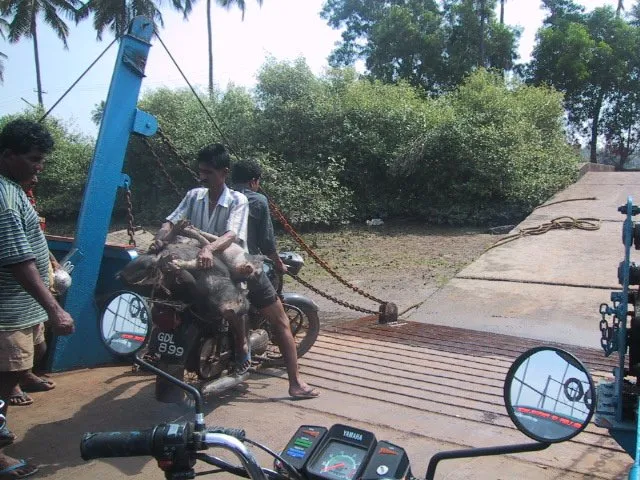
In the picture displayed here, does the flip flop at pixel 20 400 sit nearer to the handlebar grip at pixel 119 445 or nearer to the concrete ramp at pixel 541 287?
the handlebar grip at pixel 119 445

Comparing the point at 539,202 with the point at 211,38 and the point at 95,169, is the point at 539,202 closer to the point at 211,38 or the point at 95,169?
the point at 95,169

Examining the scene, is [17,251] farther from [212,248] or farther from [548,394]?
[548,394]

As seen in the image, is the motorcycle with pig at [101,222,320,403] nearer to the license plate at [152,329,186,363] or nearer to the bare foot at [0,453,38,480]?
the license plate at [152,329,186,363]

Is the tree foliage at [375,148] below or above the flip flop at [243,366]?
above

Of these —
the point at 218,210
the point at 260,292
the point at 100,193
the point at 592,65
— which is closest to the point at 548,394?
the point at 260,292

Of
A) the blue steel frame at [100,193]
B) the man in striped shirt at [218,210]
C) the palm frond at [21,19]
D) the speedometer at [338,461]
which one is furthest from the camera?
the palm frond at [21,19]

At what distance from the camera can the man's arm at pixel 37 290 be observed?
2.91 meters

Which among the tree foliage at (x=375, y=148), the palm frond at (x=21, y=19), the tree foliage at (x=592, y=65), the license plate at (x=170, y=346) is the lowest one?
the license plate at (x=170, y=346)

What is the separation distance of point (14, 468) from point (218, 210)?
1917 millimetres

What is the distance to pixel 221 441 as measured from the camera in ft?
5.37

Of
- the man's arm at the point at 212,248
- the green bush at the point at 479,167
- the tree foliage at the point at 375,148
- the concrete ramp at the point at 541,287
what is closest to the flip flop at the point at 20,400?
the man's arm at the point at 212,248

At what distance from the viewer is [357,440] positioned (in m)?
1.92

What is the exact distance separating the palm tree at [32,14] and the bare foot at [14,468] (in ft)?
96.3

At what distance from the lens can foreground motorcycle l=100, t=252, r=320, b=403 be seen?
2.92 metres
